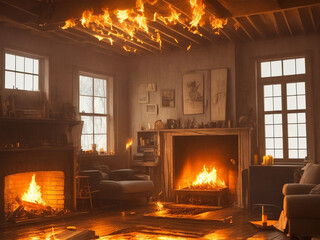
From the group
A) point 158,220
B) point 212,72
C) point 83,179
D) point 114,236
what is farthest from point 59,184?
point 212,72

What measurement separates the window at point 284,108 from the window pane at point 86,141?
3.83m

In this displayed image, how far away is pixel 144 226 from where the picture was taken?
6719 millimetres

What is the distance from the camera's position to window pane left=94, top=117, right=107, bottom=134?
10.0m

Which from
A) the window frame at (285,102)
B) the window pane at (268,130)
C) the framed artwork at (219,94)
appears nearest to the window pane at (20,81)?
the framed artwork at (219,94)

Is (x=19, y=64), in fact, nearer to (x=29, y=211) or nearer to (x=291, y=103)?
(x=29, y=211)

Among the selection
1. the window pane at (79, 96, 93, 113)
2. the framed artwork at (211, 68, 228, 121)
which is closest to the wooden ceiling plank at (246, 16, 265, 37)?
the framed artwork at (211, 68, 228, 121)

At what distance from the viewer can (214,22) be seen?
4.97 metres

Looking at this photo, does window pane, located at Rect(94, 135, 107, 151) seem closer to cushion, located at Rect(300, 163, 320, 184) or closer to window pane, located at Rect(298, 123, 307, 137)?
window pane, located at Rect(298, 123, 307, 137)

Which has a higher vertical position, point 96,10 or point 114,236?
point 96,10

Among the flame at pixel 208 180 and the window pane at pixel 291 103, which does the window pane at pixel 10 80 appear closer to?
the flame at pixel 208 180

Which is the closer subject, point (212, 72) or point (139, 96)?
point (212, 72)

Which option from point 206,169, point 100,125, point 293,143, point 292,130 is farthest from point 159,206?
point 292,130

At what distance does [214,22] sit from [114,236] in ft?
10.4

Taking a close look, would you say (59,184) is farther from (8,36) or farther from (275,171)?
(275,171)
